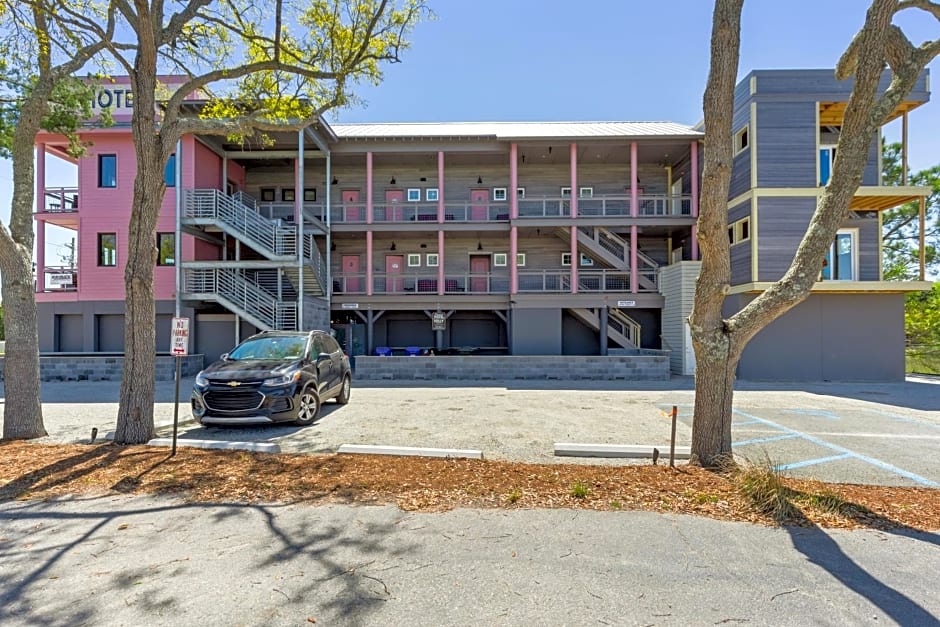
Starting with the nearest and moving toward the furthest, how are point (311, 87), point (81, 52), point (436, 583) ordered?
point (436, 583) < point (81, 52) < point (311, 87)

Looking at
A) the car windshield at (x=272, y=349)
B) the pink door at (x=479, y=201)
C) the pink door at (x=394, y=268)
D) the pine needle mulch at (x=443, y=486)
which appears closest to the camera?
the pine needle mulch at (x=443, y=486)

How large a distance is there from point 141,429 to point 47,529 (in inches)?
119

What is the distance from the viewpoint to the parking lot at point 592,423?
6.35m

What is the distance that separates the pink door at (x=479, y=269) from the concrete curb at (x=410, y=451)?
47.8 ft

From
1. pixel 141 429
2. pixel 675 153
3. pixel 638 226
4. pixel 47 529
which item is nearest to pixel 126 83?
pixel 141 429

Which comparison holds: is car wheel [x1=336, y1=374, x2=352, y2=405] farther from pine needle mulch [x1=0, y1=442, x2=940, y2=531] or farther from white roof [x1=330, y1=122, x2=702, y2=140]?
white roof [x1=330, y1=122, x2=702, y2=140]

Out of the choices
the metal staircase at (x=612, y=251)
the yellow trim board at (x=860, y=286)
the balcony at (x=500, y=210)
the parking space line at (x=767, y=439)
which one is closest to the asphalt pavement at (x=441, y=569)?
the parking space line at (x=767, y=439)

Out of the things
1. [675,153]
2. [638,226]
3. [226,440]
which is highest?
[675,153]

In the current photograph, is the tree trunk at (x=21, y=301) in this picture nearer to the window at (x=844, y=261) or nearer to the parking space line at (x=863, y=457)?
the parking space line at (x=863, y=457)

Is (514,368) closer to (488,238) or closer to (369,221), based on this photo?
(488,238)

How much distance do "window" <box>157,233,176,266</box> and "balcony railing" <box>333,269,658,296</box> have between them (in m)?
5.97

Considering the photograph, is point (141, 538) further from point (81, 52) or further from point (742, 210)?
point (742, 210)

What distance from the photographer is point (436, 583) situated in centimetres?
306

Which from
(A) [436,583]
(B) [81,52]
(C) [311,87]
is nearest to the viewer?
(A) [436,583]
